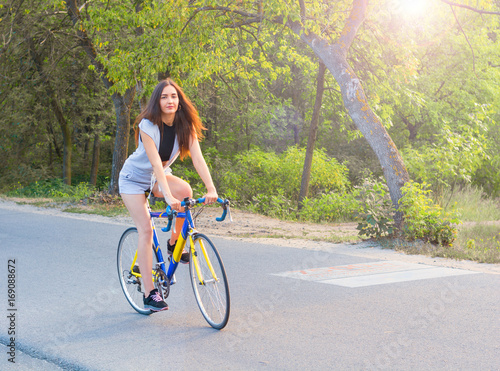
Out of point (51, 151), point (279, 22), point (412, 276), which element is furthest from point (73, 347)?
point (51, 151)

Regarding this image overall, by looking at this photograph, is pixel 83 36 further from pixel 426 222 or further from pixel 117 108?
Result: pixel 426 222

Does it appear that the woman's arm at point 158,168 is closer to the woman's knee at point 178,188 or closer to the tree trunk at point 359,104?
the woman's knee at point 178,188

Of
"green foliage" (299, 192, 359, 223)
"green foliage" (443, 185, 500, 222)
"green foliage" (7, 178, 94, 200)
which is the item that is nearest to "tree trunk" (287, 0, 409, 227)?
"green foliage" (443, 185, 500, 222)

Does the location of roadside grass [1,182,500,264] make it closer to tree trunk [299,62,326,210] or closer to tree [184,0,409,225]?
tree [184,0,409,225]

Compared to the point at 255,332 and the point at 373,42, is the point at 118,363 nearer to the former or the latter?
the point at 255,332

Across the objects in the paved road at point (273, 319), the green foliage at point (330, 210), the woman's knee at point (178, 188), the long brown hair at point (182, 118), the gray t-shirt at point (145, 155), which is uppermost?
the long brown hair at point (182, 118)

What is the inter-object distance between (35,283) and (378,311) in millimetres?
4009

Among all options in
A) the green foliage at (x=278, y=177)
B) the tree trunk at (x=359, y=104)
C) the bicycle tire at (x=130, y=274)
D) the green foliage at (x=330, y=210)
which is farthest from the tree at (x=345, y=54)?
the green foliage at (x=278, y=177)

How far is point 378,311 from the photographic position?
5.59 metres

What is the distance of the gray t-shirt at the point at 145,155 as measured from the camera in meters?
5.00

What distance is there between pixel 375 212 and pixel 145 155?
19.9 feet

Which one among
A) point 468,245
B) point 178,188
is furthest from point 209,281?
point 468,245

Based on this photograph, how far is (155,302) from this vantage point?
5.22m

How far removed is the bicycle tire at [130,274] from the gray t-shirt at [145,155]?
759 mm
